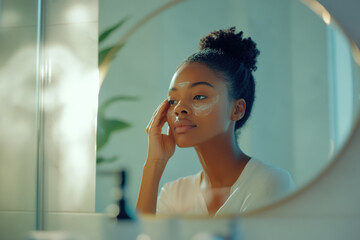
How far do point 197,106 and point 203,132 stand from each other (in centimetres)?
8

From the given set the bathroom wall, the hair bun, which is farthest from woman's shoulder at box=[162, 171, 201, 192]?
the bathroom wall

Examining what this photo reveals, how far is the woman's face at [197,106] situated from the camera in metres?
1.17

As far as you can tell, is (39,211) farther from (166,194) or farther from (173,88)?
(173,88)

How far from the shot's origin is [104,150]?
4.28 feet

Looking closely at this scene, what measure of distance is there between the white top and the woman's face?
120 millimetres

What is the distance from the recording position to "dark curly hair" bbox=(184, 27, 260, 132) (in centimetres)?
116

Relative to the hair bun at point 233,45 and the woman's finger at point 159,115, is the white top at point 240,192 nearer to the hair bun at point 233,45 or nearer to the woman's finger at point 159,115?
the woman's finger at point 159,115

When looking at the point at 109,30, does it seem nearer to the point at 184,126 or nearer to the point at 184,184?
the point at 184,126

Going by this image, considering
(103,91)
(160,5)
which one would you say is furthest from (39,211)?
(160,5)

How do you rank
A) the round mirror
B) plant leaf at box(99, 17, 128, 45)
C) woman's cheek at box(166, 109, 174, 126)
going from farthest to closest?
plant leaf at box(99, 17, 128, 45)
woman's cheek at box(166, 109, 174, 126)
the round mirror

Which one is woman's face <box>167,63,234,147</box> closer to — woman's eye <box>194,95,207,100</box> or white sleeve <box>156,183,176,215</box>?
woman's eye <box>194,95,207,100</box>

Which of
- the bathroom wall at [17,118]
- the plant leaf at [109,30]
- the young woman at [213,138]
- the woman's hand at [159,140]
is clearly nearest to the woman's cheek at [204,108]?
the young woman at [213,138]

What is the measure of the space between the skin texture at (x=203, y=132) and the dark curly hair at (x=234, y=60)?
0.05ft

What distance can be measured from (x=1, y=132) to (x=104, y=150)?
1.21ft
